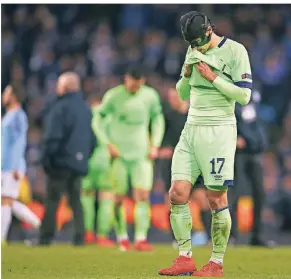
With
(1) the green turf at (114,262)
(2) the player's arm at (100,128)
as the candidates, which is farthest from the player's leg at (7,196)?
(2) the player's arm at (100,128)

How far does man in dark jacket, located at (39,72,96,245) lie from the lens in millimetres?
17734

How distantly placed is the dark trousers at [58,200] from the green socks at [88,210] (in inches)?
38.0

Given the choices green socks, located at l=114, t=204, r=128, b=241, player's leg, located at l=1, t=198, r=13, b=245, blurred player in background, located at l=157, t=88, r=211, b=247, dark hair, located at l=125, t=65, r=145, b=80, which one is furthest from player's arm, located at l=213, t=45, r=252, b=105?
player's leg, located at l=1, t=198, r=13, b=245

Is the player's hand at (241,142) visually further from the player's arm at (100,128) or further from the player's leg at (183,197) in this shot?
the player's leg at (183,197)

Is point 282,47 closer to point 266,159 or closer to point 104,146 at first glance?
point 266,159

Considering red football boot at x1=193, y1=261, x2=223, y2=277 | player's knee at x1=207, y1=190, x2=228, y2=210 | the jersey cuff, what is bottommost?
red football boot at x1=193, y1=261, x2=223, y2=277

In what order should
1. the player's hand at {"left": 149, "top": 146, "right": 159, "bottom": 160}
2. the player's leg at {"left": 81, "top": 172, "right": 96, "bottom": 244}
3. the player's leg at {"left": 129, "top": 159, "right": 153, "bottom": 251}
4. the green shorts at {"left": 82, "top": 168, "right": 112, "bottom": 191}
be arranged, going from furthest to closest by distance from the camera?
the player's leg at {"left": 81, "top": 172, "right": 96, "bottom": 244}, the green shorts at {"left": 82, "top": 168, "right": 112, "bottom": 191}, the player's hand at {"left": 149, "top": 146, "right": 159, "bottom": 160}, the player's leg at {"left": 129, "top": 159, "right": 153, "bottom": 251}

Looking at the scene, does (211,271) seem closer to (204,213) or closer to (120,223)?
(120,223)

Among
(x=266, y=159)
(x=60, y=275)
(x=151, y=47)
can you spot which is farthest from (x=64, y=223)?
(x=60, y=275)

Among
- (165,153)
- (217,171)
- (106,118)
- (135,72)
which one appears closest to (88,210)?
(165,153)

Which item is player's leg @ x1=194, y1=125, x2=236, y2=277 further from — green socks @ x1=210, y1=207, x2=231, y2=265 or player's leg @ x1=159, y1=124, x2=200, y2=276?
player's leg @ x1=159, y1=124, x2=200, y2=276

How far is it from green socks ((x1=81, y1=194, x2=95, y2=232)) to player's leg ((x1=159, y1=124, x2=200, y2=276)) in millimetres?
7306

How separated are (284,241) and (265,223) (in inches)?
98.6

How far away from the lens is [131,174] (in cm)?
1714
